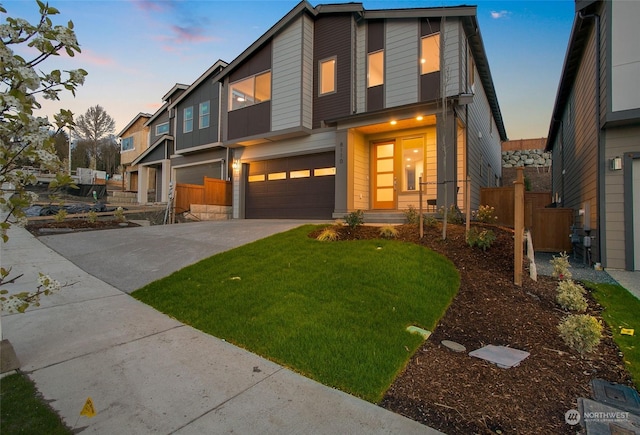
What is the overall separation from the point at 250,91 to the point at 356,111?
5.27m

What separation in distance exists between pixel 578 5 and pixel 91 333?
430 inches

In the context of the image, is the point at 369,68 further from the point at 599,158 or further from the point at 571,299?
the point at 571,299

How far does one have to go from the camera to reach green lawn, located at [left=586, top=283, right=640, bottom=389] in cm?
308

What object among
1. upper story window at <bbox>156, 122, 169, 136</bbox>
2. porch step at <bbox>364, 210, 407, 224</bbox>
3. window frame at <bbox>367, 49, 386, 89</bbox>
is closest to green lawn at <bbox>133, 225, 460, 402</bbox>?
porch step at <bbox>364, 210, 407, 224</bbox>

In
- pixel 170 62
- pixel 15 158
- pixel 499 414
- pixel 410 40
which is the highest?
pixel 170 62

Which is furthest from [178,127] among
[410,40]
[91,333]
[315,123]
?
[91,333]

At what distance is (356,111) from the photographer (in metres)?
10.8

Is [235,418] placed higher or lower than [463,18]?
lower

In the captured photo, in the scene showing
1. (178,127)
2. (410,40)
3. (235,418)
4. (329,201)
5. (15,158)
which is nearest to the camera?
(15,158)

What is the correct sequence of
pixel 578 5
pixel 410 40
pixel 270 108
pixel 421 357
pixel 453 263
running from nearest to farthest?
1. pixel 421 357
2. pixel 453 263
3. pixel 578 5
4. pixel 410 40
5. pixel 270 108

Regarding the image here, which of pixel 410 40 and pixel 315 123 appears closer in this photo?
pixel 410 40

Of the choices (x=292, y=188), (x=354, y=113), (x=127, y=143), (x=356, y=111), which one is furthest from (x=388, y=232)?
(x=127, y=143)

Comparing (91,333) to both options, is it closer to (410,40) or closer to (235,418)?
(235,418)

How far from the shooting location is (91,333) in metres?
3.48
